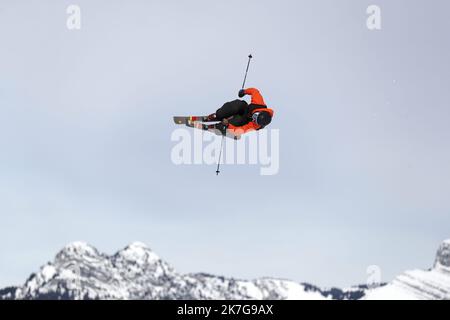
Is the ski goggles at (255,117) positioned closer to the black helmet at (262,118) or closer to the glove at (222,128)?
the black helmet at (262,118)

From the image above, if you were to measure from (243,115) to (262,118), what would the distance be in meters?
1.19

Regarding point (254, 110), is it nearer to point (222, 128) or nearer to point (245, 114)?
point (245, 114)

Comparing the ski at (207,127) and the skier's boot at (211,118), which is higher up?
the skier's boot at (211,118)

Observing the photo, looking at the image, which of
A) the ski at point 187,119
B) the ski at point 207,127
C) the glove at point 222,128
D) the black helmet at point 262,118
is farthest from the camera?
the ski at point 187,119

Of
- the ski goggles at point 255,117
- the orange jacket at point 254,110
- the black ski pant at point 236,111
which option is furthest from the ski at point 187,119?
the ski goggles at point 255,117

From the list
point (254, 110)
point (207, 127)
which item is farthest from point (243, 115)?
point (207, 127)

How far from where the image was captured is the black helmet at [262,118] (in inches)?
1297

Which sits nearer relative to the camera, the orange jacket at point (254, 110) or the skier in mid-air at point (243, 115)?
the skier in mid-air at point (243, 115)

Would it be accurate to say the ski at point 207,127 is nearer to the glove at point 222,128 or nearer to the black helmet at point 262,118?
the glove at point 222,128

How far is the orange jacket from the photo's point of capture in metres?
33.4

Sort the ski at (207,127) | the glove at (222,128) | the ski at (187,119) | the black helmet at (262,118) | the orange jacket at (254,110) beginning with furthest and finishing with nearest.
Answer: the ski at (187,119)
the ski at (207,127)
the glove at (222,128)
the orange jacket at (254,110)
the black helmet at (262,118)

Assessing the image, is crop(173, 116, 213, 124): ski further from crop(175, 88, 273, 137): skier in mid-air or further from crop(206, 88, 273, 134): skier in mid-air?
crop(206, 88, 273, 134): skier in mid-air
